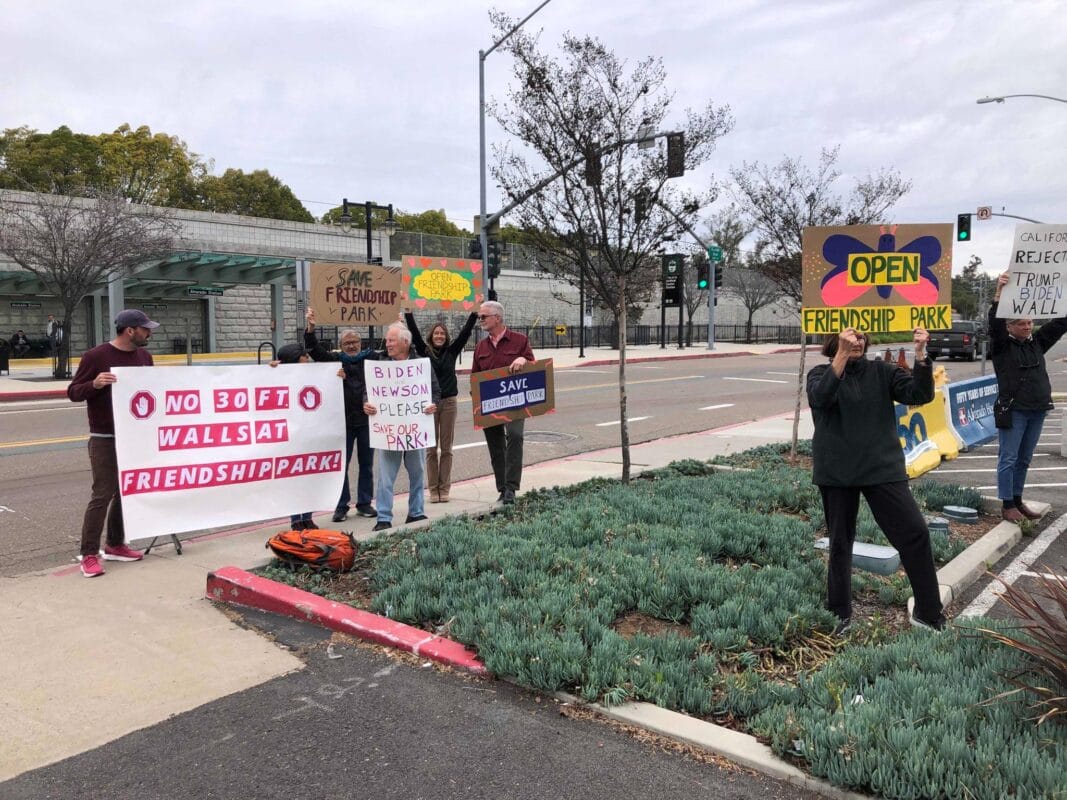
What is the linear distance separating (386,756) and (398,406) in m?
3.79

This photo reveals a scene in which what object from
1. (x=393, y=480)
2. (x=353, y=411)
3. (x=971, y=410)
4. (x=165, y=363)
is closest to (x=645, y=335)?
(x=165, y=363)

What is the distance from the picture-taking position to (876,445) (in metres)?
4.26

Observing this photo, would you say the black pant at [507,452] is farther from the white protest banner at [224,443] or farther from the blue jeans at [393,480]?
the white protest banner at [224,443]

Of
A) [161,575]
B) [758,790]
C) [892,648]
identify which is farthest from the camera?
[161,575]

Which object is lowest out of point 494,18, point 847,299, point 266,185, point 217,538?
point 217,538

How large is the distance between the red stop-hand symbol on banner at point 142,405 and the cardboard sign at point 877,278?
5.37m

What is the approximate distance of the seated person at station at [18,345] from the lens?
98.5 feet

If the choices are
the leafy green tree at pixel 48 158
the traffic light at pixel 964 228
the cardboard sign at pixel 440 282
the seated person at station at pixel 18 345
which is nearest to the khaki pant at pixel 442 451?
the cardboard sign at pixel 440 282

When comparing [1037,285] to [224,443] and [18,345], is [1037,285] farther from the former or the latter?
[18,345]

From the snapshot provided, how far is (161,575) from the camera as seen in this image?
18.7ft

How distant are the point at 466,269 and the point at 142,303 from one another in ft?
98.2

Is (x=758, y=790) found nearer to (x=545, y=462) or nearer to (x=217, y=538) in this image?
(x=217, y=538)

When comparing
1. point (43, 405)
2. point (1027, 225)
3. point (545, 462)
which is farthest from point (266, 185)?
point (1027, 225)

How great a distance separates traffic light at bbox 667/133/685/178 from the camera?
26.5 ft
